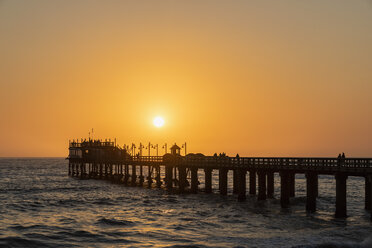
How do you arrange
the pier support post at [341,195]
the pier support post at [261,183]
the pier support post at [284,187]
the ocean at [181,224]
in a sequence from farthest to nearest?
1. the pier support post at [261,183]
2. the pier support post at [284,187]
3. the pier support post at [341,195]
4. the ocean at [181,224]

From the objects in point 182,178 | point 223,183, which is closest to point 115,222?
point 223,183

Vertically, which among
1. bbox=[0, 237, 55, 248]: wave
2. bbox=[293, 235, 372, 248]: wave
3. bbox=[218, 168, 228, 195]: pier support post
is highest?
bbox=[218, 168, 228, 195]: pier support post

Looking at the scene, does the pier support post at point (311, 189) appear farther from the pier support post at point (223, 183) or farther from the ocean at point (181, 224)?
the pier support post at point (223, 183)

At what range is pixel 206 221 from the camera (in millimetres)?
33188

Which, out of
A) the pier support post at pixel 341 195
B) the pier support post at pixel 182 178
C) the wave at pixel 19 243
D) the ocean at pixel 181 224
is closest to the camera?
the wave at pixel 19 243

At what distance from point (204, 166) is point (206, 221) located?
57.5ft

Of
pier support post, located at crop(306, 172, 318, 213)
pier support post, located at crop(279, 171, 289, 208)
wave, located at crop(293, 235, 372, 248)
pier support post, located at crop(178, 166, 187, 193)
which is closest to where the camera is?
wave, located at crop(293, 235, 372, 248)

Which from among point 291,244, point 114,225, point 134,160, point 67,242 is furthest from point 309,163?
point 134,160

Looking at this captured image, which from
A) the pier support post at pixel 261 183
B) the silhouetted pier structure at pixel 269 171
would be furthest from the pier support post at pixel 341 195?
the pier support post at pixel 261 183

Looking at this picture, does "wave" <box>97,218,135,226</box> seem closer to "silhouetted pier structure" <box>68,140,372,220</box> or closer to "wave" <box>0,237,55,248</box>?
"wave" <box>0,237,55,248</box>

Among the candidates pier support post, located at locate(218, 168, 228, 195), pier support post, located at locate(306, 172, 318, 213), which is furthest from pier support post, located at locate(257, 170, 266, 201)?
pier support post, located at locate(306, 172, 318, 213)

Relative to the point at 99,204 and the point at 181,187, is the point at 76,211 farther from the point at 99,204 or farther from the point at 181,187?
the point at 181,187

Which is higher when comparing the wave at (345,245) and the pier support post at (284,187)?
the pier support post at (284,187)

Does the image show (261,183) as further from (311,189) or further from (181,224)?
(181,224)
